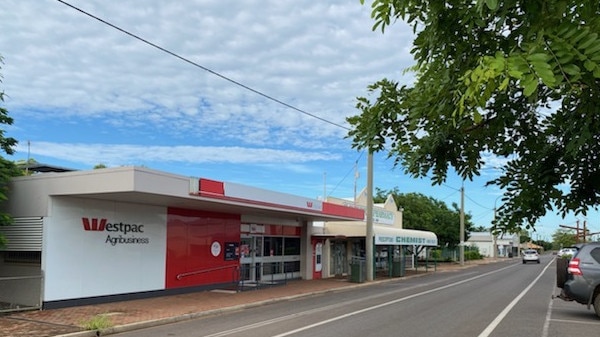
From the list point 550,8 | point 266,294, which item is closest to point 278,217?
point 266,294

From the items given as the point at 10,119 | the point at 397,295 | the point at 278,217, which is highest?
the point at 10,119

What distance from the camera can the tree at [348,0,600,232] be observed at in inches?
107

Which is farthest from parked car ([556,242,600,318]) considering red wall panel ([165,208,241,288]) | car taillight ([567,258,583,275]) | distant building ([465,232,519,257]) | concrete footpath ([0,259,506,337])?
distant building ([465,232,519,257])

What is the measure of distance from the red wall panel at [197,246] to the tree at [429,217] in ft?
131

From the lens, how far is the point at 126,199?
17125 millimetres

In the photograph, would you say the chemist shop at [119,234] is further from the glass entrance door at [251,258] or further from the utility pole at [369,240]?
the utility pole at [369,240]

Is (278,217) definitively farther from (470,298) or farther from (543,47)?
(543,47)

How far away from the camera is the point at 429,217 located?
201ft

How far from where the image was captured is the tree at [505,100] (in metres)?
2.71

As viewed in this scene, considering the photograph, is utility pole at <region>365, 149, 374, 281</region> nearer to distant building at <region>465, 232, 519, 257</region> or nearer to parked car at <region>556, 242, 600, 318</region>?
parked car at <region>556, 242, 600, 318</region>

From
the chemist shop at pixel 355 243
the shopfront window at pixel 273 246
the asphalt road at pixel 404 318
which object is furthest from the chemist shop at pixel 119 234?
the chemist shop at pixel 355 243

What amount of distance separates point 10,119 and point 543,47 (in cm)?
A: 1698

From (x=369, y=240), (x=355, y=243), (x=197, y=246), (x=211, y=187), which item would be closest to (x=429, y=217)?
(x=355, y=243)

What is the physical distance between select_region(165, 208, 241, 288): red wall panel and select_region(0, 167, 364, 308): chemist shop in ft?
0.13
